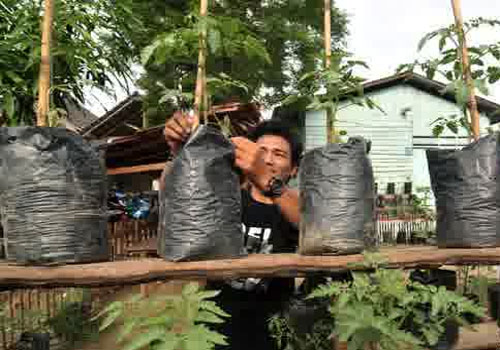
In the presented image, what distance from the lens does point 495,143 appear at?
1708mm

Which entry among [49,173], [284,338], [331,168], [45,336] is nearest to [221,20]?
[331,168]

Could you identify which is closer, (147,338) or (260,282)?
(147,338)

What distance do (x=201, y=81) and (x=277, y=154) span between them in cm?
76

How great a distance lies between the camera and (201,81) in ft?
5.21

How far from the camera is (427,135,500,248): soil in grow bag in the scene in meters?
1.65

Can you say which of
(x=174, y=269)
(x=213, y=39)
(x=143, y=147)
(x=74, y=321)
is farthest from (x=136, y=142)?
(x=174, y=269)

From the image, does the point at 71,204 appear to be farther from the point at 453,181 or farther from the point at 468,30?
the point at 468,30

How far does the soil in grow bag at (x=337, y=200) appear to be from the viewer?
149cm

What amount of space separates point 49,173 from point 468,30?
147 centimetres

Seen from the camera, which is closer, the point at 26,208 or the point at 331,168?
the point at 26,208

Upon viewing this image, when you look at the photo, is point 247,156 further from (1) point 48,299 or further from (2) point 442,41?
(1) point 48,299

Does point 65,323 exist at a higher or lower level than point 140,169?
lower

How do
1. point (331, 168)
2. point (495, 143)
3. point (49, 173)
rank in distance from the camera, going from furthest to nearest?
point (495, 143) < point (331, 168) < point (49, 173)

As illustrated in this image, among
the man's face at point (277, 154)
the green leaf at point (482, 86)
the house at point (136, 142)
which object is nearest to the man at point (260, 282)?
the man's face at point (277, 154)
